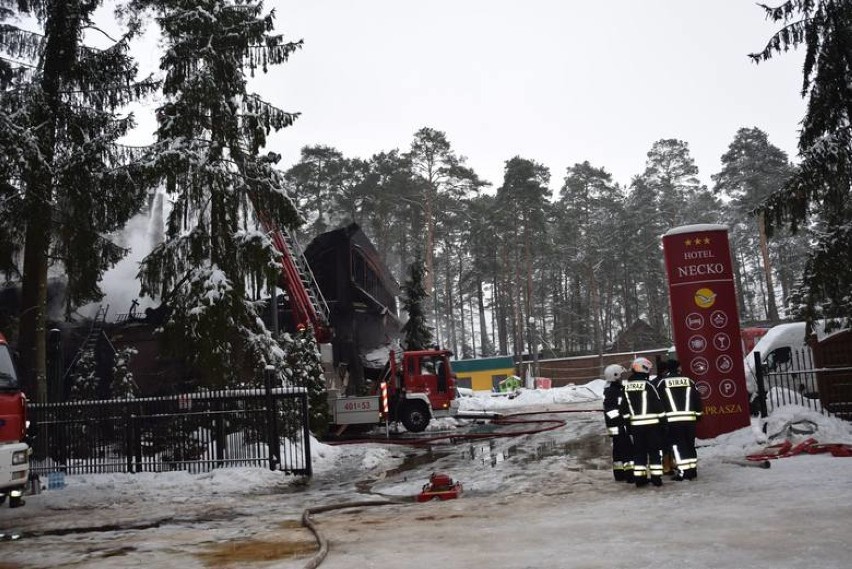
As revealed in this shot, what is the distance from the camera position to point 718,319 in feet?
45.8

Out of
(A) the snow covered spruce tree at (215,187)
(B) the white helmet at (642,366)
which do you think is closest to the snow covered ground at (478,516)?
(B) the white helmet at (642,366)

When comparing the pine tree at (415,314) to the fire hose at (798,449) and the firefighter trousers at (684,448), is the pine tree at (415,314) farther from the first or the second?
the firefighter trousers at (684,448)

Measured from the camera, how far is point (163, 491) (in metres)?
12.6

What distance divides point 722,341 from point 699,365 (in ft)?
2.15

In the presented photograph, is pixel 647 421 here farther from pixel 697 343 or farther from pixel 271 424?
pixel 271 424

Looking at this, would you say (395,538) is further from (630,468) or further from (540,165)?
(540,165)

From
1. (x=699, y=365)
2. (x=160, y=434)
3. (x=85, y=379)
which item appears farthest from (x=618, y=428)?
(x=85, y=379)

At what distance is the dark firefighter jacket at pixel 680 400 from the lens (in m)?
10.3

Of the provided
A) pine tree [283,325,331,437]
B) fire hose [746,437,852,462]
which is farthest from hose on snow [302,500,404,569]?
pine tree [283,325,331,437]

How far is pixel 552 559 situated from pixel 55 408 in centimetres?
1222

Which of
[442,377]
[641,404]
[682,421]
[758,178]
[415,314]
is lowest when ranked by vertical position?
[682,421]

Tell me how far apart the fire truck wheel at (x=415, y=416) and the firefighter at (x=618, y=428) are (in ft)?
45.0

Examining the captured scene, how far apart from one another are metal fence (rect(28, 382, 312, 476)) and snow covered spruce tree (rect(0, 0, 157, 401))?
1.08 meters

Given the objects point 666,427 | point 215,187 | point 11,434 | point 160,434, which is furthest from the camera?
point 215,187
